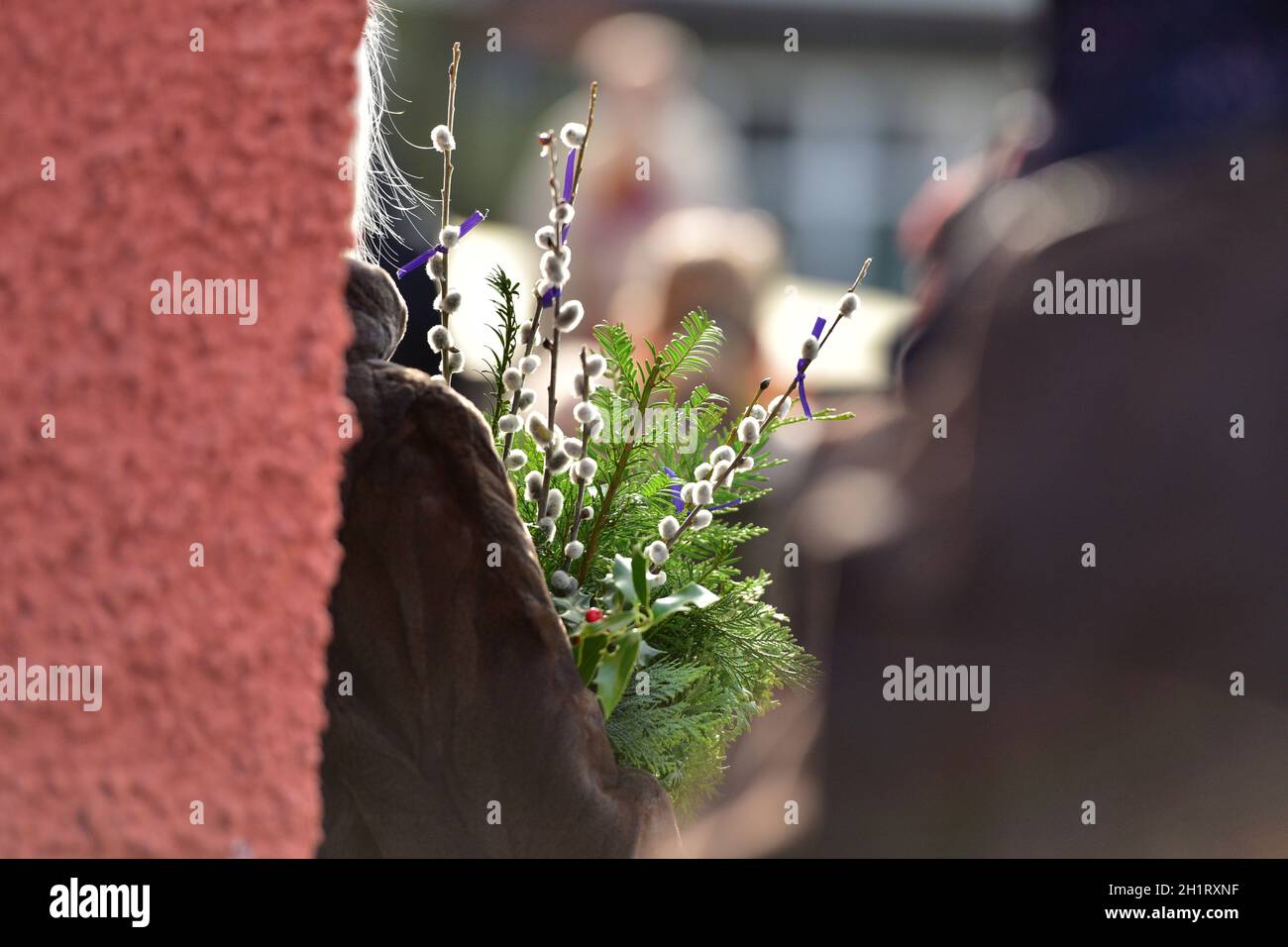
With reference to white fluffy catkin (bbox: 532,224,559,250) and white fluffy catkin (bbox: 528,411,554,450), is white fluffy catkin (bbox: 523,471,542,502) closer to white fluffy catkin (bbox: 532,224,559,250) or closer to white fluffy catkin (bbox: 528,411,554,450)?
white fluffy catkin (bbox: 528,411,554,450)

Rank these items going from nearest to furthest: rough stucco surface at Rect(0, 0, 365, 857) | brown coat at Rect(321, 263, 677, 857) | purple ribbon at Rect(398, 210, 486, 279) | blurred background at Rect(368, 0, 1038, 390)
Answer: rough stucco surface at Rect(0, 0, 365, 857), brown coat at Rect(321, 263, 677, 857), purple ribbon at Rect(398, 210, 486, 279), blurred background at Rect(368, 0, 1038, 390)

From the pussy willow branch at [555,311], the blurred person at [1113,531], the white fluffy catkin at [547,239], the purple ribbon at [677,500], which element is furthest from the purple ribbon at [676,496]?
the blurred person at [1113,531]

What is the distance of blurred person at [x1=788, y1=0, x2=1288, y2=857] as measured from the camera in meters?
1.46

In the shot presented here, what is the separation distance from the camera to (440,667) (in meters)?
0.98

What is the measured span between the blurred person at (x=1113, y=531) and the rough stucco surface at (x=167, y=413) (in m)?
0.75

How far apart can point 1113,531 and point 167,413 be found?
105 centimetres

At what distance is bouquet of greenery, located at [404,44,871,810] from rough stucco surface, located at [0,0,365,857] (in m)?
0.25

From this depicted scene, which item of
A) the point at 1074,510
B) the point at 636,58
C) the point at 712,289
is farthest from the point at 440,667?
the point at 636,58

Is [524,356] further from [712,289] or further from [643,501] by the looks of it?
[712,289]

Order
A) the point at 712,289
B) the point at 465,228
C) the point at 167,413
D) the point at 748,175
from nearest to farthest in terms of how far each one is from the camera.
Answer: the point at 167,413
the point at 465,228
the point at 712,289
the point at 748,175

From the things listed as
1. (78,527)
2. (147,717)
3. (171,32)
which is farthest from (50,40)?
(147,717)

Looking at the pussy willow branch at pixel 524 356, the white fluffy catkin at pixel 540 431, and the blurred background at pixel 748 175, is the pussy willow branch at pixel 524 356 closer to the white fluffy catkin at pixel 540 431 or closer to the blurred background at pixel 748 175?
the white fluffy catkin at pixel 540 431

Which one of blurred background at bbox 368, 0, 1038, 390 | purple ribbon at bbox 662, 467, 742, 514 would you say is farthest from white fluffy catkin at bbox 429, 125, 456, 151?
blurred background at bbox 368, 0, 1038, 390
